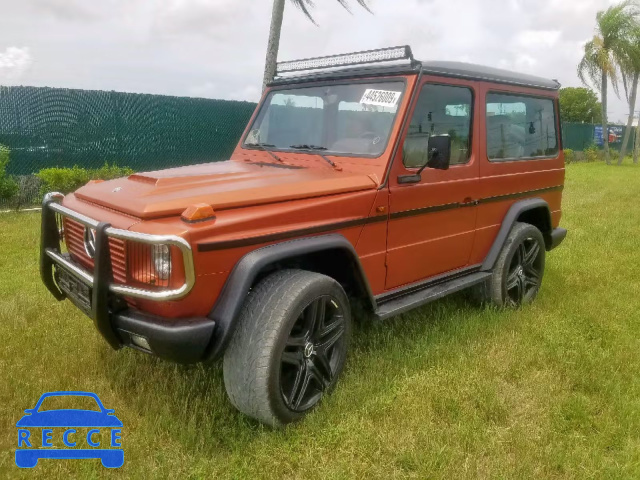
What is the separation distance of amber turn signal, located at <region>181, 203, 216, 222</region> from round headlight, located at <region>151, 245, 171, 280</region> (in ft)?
0.59

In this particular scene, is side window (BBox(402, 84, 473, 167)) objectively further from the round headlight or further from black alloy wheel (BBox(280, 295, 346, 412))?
the round headlight

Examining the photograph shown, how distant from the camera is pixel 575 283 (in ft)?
19.1

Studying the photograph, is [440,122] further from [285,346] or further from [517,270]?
[285,346]

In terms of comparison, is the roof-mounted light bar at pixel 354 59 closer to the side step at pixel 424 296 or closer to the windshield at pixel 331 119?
the windshield at pixel 331 119

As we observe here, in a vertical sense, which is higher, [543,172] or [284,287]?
[543,172]

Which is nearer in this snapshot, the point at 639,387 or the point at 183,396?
the point at 183,396

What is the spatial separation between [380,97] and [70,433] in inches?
→ 110

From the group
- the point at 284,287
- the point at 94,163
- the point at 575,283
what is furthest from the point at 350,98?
the point at 94,163

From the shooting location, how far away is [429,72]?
3.88m

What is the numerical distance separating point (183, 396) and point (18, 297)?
2.50 meters

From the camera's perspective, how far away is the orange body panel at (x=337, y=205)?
2.79 metres

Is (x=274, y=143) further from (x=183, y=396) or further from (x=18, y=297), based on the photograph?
(x=18, y=297)

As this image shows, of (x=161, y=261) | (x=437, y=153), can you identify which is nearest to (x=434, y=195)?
(x=437, y=153)

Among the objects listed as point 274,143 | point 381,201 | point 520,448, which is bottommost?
point 520,448
